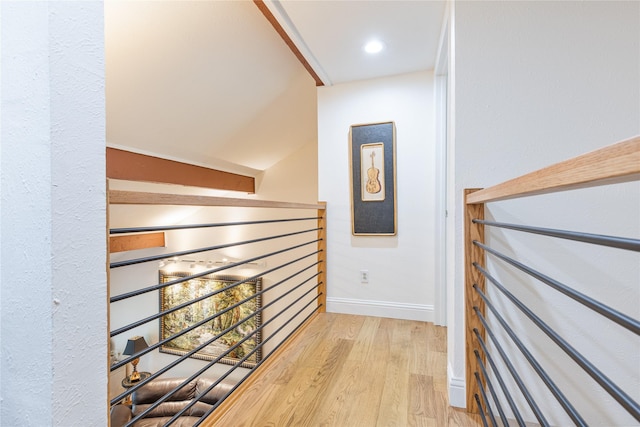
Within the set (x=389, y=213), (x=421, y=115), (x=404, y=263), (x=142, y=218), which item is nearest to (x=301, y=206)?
(x=389, y=213)

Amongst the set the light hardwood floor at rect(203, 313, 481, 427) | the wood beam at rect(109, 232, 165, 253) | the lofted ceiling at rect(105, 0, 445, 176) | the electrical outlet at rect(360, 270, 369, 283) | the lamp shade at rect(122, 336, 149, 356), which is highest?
the lofted ceiling at rect(105, 0, 445, 176)

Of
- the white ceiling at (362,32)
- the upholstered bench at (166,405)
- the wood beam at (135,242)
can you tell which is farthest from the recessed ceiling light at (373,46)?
the wood beam at (135,242)

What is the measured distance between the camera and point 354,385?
1.61 metres

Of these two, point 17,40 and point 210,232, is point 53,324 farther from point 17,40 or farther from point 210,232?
point 210,232

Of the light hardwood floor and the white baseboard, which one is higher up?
the white baseboard

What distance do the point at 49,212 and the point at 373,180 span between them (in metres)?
2.34

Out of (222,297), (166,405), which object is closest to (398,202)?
(222,297)

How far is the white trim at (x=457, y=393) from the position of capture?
141 centimetres

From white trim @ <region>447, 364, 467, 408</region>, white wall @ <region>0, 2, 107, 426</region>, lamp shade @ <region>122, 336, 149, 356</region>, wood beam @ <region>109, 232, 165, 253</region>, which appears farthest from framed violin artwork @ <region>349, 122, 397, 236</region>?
lamp shade @ <region>122, 336, 149, 356</region>

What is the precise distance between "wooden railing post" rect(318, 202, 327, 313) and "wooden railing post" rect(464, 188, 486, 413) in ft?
4.89

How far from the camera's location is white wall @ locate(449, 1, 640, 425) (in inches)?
48.9

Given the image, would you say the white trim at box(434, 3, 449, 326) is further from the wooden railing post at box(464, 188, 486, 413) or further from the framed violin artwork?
the wooden railing post at box(464, 188, 486, 413)

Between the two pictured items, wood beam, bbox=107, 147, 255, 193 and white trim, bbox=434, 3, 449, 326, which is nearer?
white trim, bbox=434, 3, 449, 326

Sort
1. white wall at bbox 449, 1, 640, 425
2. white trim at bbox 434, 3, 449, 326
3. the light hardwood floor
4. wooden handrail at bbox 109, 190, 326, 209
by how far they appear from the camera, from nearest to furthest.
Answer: wooden handrail at bbox 109, 190, 326, 209, white wall at bbox 449, 1, 640, 425, the light hardwood floor, white trim at bbox 434, 3, 449, 326
